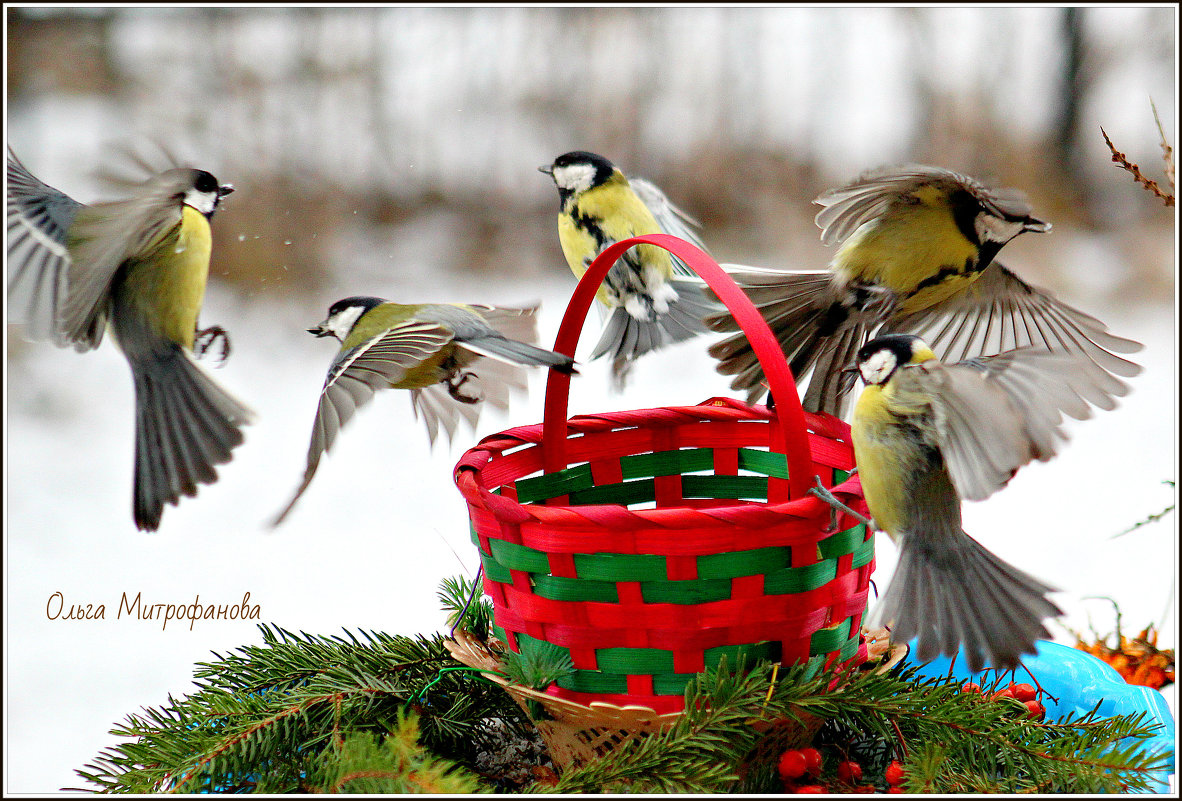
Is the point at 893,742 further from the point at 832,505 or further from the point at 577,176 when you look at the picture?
the point at 577,176

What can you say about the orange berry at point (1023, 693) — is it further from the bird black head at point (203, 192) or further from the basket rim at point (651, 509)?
the bird black head at point (203, 192)

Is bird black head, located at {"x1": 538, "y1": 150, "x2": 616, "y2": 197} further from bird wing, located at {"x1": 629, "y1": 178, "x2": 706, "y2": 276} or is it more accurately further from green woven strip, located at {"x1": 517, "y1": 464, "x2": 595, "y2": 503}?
green woven strip, located at {"x1": 517, "y1": 464, "x2": 595, "y2": 503}

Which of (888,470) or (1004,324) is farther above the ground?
(1004,324)

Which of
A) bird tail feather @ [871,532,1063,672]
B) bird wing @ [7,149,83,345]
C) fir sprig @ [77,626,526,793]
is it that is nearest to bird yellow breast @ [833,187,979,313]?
bird tail feather @ [871,532,1063,672]

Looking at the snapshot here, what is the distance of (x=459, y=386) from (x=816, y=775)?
1.30 feet

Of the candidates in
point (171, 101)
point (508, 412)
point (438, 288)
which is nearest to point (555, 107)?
point (438, 288)

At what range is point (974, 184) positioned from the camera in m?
0.64

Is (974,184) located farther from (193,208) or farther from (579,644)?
(193,208)

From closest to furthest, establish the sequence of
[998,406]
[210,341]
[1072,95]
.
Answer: [998,406] → [210,341] → [1072,95]

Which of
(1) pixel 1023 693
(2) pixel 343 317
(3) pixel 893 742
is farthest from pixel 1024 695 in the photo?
(2) pixel 343 317

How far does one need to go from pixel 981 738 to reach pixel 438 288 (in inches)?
42.7

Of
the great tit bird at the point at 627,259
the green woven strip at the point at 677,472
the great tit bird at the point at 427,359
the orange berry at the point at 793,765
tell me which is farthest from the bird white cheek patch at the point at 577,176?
the orange berry at the point at 793,765

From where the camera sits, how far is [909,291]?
2.32ft

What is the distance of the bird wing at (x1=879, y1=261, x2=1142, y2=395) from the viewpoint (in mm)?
672
